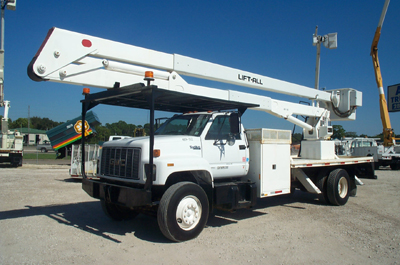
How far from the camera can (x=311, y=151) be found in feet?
33.9

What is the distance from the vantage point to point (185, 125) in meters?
6.89

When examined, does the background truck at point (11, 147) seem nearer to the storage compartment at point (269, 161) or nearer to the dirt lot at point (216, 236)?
the dirt lot at point (216, 236)

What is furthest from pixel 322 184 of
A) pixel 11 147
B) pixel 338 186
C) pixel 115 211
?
pixel 11 147

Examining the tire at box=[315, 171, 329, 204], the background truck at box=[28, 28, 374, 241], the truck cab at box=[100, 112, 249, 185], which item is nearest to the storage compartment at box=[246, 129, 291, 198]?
the background truck at box=[28, 28, 374, 241]

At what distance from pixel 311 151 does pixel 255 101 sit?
3.25 m

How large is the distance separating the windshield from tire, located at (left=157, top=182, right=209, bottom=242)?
4.34ft

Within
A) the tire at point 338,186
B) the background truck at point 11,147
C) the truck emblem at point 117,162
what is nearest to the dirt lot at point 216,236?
the tire at point 338,186

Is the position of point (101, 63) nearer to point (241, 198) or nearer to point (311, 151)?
point (241, 198)

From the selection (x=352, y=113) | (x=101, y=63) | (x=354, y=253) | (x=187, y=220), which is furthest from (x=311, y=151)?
(x=101, y=63)

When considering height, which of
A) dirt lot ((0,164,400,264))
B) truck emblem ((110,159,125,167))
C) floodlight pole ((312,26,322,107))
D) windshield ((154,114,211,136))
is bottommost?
dirt lot ((0,164,400,264))

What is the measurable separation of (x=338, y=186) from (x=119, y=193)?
6.61m

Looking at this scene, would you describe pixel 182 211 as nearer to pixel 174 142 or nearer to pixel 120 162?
pixel 174 142

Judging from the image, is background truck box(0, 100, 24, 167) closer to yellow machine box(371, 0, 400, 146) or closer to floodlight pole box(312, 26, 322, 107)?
floodlight pole box(312, 26, 322, 107)

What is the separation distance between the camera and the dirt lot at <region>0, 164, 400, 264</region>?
193 inches
